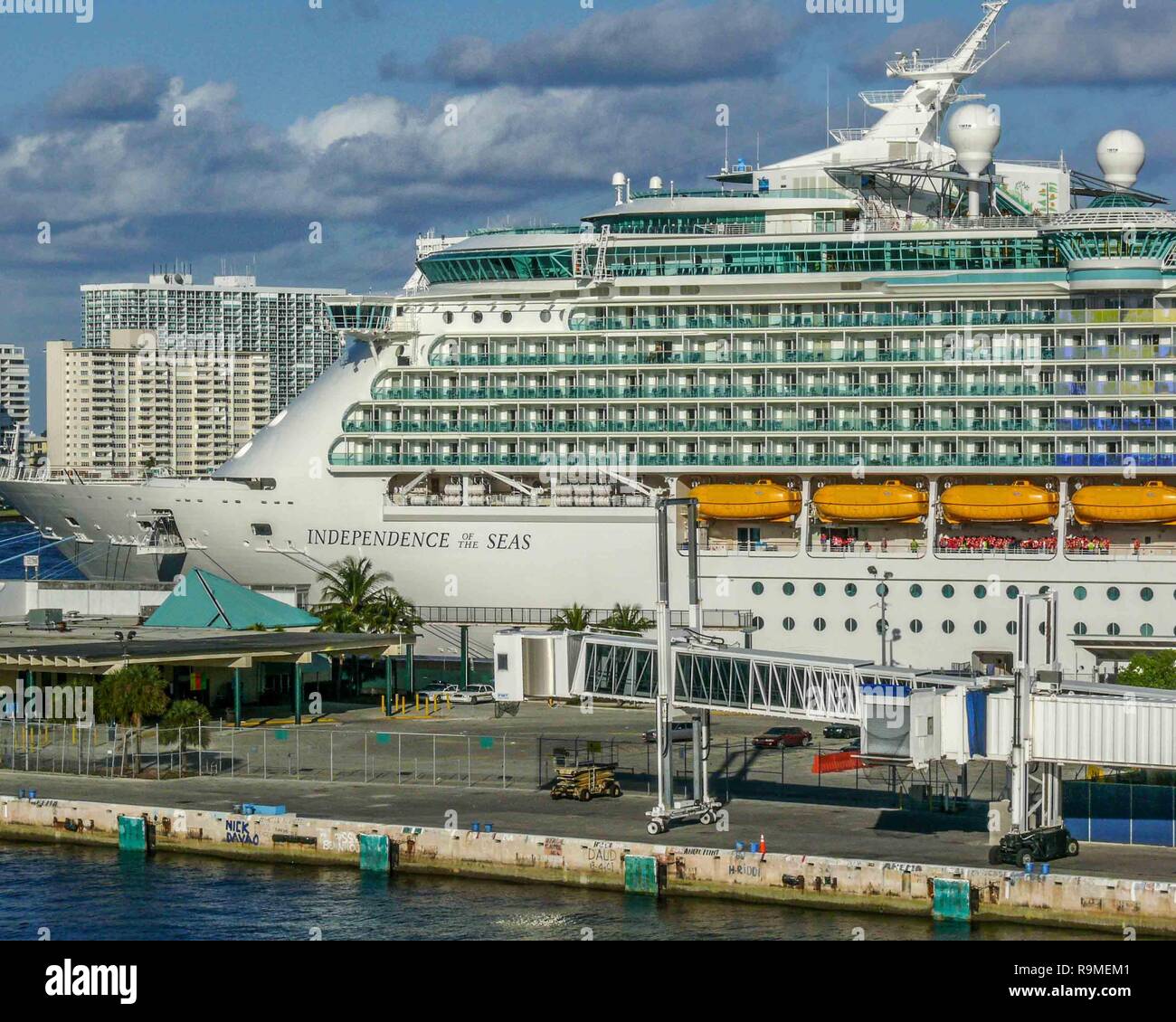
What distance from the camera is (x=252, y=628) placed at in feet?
214

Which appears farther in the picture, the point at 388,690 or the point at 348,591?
the point at 348,591

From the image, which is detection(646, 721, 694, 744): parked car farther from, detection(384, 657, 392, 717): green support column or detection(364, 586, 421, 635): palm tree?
detection(364, 586, 421, 635): palm tree

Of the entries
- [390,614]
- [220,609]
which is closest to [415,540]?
[390,614]

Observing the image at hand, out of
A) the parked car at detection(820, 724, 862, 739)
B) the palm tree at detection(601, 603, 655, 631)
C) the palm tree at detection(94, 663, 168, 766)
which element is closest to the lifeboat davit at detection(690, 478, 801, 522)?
the palm tree at detection(601, 603, 655, 631)

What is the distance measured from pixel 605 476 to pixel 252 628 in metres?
12.2

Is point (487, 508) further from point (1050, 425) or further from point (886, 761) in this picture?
point (886, 761)

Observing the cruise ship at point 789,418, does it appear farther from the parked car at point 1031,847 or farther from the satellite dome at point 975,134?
the parked car at point 1031,847

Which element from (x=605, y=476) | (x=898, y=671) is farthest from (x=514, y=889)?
(x=605, y=476)

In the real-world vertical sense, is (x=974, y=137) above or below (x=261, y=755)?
above

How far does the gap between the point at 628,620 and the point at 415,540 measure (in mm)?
8157

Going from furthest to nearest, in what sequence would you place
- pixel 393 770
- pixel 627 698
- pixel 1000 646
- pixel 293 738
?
1. pixel 1000 646
2. pixel 293 738
3. pixel 393 770
4. pixel 627 698

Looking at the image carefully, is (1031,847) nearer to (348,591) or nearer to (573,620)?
(573,620)

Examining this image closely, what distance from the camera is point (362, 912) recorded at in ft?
129

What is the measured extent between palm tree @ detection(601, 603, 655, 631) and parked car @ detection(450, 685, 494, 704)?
4290 millimetres
